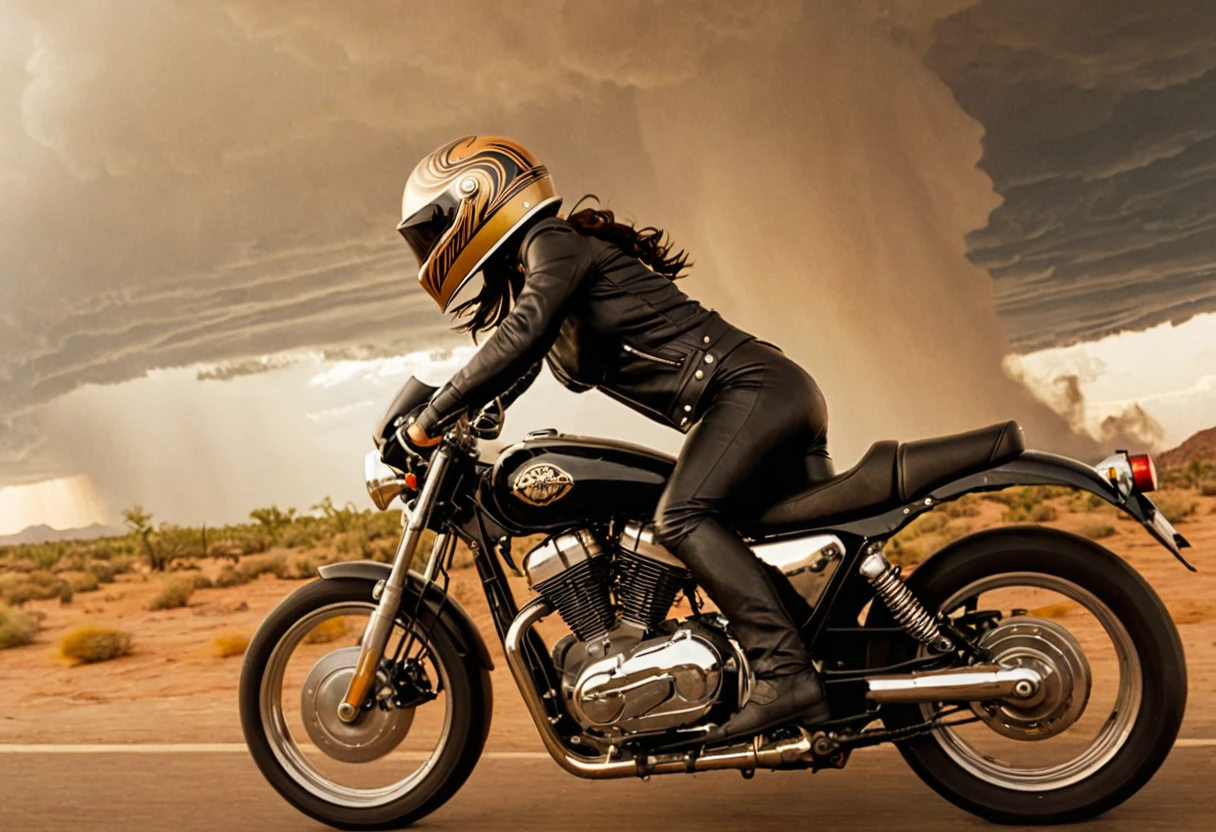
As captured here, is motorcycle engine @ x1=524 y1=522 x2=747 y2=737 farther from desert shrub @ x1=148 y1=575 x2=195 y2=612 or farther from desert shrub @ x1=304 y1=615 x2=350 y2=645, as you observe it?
desert shrub @ x1=148 y1=575 x2=195 y2=612

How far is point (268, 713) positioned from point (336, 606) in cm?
40

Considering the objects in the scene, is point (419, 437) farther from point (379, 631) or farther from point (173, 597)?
point (173, 597)

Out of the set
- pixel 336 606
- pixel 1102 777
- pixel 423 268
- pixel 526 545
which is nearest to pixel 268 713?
pixel 336 606

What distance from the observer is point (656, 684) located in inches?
138

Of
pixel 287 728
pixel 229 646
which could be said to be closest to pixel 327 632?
pixel 229 646

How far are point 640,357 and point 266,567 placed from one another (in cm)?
1459

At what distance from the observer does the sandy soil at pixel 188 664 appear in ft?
19.7

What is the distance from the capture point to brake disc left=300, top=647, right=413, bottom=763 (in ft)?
12.5

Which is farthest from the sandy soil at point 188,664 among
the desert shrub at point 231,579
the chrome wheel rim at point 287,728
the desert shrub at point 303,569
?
the chrome wheel rim at point 287,728

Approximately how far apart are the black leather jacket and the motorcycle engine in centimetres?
46

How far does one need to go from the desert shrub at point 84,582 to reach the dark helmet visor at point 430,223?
1491cm

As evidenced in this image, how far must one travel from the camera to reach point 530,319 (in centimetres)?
363

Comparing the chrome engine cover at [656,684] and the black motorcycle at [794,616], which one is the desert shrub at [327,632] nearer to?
the black motorcycle at [794,616]

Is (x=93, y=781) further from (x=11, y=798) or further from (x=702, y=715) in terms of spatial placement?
(x=702, y=715)
